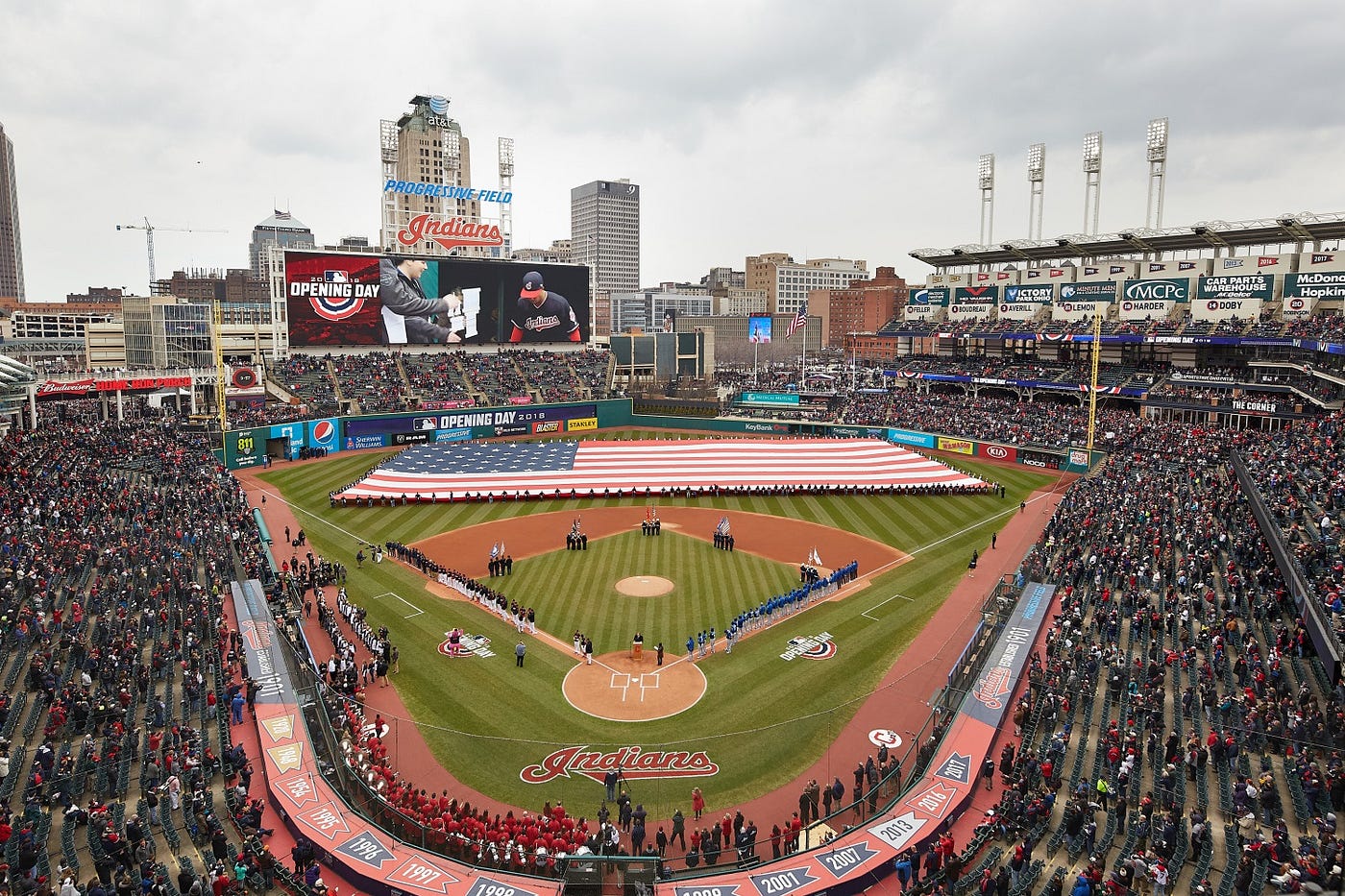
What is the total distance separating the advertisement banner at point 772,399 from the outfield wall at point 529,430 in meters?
5.44

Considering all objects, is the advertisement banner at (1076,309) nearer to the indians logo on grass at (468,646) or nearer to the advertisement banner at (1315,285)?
the advertisement banner at (1315,285)

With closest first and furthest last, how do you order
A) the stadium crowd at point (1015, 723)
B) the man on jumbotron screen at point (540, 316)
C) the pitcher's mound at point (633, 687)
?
the stadium crowd at point (1015, 723) < the pitcher's mound at point (633, 687) < the man on jumbotron screen at point (540, 316)

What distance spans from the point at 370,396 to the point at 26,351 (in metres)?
84.9

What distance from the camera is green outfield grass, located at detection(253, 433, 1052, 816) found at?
64.0 ft

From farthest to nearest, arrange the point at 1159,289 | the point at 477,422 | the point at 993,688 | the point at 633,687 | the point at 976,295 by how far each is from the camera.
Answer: the point at 976,295 → the point at 1159,289 → the point at 477,422 → the point at 633,687 → the point at 993,688

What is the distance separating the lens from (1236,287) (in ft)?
209

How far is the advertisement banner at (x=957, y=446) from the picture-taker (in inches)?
2373

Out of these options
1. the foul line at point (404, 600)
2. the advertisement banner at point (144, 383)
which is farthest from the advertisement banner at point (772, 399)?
the foul line at point (404, 600)

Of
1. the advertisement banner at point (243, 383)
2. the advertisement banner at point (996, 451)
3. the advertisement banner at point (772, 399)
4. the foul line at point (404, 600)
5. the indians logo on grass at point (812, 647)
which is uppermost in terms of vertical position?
the advertisement banner at point (243, 383)

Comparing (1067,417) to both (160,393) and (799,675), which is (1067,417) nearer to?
(799,675)

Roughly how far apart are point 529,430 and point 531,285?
16.2 metres

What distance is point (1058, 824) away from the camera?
1595 centimetres

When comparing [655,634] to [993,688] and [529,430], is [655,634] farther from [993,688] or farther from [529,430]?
[529,430]

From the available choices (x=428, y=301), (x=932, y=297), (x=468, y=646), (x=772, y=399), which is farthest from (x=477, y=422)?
(x=932, y=297)
